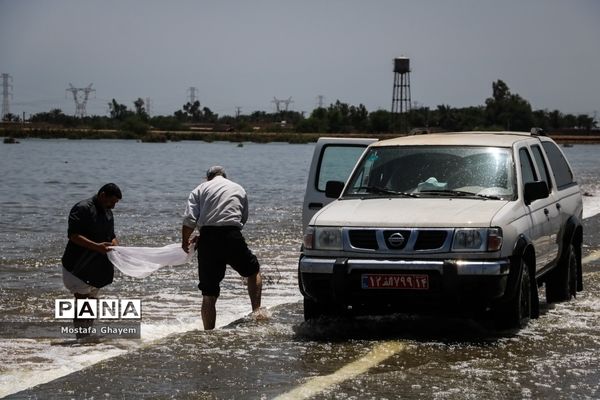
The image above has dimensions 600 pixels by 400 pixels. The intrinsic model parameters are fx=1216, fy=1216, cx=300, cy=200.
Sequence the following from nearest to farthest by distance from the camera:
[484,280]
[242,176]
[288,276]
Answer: [484,280]
[288,276]
[242,176]

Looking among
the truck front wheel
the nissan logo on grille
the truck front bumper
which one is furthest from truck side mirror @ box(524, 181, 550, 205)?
the nissan logo on grille

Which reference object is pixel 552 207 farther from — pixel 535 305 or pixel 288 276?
pixel 288 276

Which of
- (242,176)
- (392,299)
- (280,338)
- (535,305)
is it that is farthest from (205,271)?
(242,176)

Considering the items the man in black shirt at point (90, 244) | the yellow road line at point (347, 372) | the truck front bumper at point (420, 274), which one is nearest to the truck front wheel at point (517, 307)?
the truck front bumper at point (420, 274)

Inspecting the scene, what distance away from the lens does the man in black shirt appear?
11.3 metres

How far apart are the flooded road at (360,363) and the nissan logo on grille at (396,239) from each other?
0.78 metres

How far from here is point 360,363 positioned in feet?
29.5

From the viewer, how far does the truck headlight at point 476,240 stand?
9875mm

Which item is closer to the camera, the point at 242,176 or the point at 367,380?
the point at 367,380

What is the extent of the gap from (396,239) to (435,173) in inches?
58.6

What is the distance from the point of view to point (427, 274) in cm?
979

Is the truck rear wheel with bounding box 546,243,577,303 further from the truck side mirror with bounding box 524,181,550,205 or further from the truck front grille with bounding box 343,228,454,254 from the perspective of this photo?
the truck front grille with bounding box 343,228,454,254

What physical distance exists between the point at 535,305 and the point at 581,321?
433 millimetres

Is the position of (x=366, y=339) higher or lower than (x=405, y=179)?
lower
